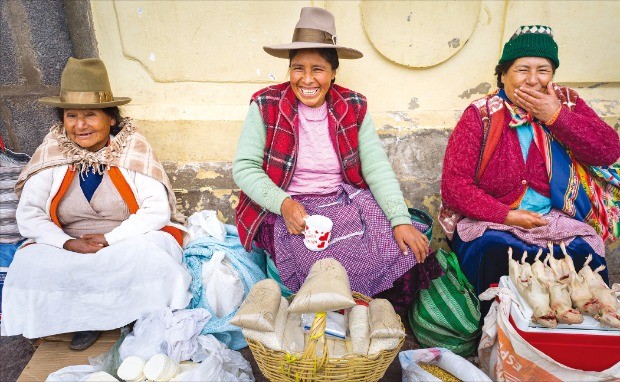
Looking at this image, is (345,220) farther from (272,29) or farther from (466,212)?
(272,29)

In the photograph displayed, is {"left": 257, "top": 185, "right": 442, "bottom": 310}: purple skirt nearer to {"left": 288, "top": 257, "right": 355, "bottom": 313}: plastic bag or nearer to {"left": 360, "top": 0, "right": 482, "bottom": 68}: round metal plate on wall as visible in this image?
{"left": 288, "top": 257, "right": 355, "bottom": 313}: plastic bag

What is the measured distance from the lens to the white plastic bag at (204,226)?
296 cm

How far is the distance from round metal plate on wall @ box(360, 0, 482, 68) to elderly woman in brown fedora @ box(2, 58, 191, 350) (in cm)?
196

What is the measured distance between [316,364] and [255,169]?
1.23 metres

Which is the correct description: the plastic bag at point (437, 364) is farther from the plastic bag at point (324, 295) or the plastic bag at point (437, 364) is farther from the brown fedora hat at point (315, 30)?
the brown fedora hat at point (315, 30)

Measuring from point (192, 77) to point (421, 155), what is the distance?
1972mm

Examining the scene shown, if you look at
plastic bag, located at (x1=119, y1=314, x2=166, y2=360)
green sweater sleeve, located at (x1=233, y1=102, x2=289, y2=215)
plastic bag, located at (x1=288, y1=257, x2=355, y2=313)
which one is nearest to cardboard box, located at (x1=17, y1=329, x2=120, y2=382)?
plastic bag, located at (x1=119, y1=314, x2=166, y2=360)

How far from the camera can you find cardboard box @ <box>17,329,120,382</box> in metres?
2.26

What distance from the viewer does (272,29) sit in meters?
3.16

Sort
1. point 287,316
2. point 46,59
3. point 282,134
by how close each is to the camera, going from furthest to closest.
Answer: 1. point 46,59
2. point 282,134
3. point 287,316

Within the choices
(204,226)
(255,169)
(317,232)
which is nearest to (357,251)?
(317,232)

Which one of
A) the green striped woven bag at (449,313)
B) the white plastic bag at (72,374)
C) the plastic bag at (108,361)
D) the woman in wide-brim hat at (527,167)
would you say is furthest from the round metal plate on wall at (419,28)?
the white plastic bag at (72,374)

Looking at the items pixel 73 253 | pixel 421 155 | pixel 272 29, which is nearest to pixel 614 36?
pixel 421 155

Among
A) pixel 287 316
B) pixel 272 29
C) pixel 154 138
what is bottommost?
pixel 287 316
